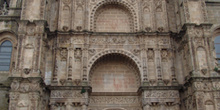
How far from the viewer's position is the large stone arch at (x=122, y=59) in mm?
18092

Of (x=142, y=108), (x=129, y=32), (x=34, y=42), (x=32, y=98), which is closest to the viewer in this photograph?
(x=32, y=98)

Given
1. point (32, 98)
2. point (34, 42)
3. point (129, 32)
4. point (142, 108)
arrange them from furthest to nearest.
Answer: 1. point (129, 32)
2. point (142, 108)
3. point (34, 42)
4. point (32, 98)

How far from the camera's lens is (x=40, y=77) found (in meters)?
15.4

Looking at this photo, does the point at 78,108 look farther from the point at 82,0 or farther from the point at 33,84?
the point at 82,0

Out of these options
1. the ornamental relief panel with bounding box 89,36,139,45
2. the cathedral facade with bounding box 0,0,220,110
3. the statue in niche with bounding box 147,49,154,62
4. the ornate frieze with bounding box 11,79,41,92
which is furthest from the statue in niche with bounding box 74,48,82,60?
the statue in niche with bounding box 147,49,154,62

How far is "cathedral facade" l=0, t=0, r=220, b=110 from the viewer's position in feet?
52.4

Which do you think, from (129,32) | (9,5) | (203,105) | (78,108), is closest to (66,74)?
(78,108)

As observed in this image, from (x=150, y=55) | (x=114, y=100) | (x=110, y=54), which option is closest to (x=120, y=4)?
(x=110, y=54)

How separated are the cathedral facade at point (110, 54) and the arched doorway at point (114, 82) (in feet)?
0.21

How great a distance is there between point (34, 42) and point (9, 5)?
4.80 m

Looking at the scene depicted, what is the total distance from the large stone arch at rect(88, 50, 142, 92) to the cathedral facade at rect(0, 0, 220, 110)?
6 cm

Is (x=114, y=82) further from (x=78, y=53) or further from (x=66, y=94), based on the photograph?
(x=66, y=94)

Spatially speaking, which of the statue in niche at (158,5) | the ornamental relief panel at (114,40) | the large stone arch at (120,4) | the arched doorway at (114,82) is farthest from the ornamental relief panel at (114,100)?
the statue in niche at (158,5)

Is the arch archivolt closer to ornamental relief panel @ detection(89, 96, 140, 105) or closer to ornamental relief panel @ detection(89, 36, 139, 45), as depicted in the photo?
ornamental relief panel @ detection(89, 36, 139, 45)
